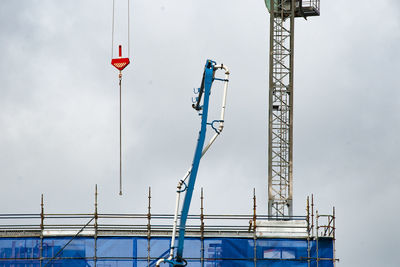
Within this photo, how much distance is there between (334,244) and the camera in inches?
3054

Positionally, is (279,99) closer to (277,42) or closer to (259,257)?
(277,42)

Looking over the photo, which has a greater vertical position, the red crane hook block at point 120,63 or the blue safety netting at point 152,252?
the red crane hook block at point 120,63

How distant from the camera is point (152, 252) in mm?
77438

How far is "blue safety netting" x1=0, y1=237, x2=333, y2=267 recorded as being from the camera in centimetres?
7719

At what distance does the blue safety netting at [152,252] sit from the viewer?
77.2 metres

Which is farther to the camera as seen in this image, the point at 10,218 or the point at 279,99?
the point at 279,99

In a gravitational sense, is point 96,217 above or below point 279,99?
below

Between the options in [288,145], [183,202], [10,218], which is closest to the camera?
[183,202]

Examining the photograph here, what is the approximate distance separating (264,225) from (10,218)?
14.5 m

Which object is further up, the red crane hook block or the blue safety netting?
the red crane hook block

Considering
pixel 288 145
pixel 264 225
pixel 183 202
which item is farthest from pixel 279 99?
pixel 183 202

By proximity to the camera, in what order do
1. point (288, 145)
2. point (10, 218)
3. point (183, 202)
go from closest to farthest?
point (183, 202)
point (10, 218)
point (288, 145)

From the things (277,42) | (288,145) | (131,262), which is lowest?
(131,262)

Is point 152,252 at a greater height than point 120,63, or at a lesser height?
lesser
